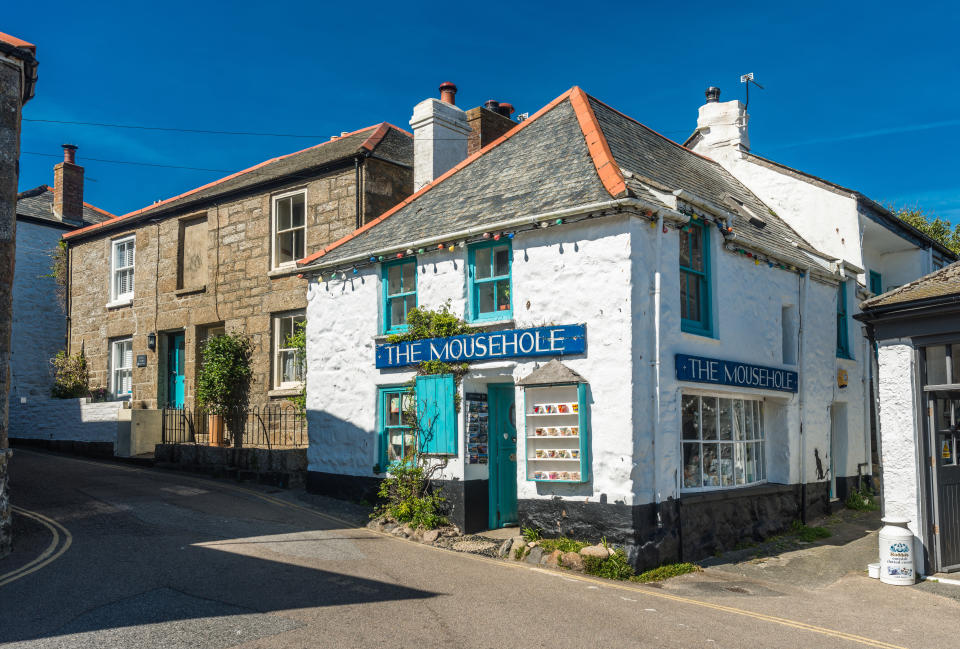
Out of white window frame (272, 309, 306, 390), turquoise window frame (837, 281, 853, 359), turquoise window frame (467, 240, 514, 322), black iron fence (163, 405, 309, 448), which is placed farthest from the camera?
white window frame (272, 309, 306, 390)

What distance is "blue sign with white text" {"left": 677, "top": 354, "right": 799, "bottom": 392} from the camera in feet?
38.0

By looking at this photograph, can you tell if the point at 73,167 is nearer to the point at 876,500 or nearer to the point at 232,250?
the point at 232,250

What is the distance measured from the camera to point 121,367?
22.3 m

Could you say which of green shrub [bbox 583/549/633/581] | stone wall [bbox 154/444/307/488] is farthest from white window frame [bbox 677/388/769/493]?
stone wall [bbox 154/444/307/488]

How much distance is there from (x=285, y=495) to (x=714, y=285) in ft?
27.8

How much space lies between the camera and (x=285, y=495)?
15.0 m

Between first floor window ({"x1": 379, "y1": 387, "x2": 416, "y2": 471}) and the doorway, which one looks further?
first floor window ({"x1": 379, "y1": 387, "x2": 416, "y2": 471})

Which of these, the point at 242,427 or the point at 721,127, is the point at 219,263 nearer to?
the point at 242,427

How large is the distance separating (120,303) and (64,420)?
3398 millimetres

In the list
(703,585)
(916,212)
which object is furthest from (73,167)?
(916,212)

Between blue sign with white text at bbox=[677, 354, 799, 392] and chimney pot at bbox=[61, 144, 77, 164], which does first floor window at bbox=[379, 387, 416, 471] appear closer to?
blue sign with white text at bbox=[677, 354, 799, 392]

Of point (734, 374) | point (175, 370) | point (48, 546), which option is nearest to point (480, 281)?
point (734, 374)

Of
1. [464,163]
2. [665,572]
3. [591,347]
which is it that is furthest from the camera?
[464,163]

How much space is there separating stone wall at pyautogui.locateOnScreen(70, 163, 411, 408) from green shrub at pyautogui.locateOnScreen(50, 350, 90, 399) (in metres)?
0.27
